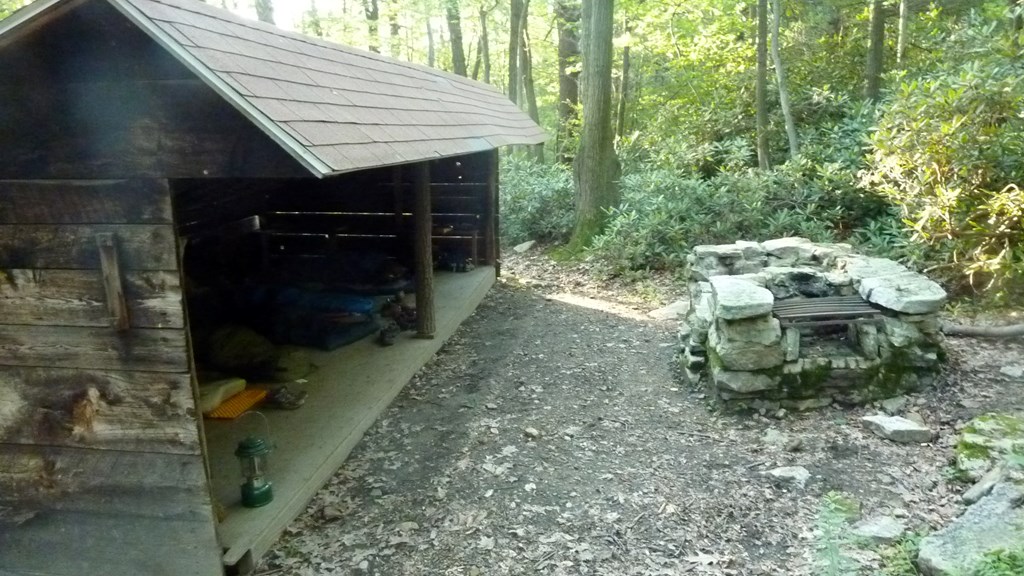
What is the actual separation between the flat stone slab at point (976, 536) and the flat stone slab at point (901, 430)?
1.00m

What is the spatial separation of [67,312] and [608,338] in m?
5.41

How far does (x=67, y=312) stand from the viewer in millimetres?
3182

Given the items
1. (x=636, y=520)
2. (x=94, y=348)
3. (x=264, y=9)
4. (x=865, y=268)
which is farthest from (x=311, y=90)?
(x=264, y=9)

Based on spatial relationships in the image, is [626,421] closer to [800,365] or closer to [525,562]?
[800,365]

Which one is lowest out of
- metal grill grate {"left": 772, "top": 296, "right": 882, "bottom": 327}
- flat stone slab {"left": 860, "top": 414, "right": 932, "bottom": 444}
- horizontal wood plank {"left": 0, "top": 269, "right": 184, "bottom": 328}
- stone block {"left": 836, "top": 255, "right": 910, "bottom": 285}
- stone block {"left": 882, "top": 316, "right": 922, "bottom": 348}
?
flat stone slab {"left": 860, "top": 414, "right": 932, "bottom": 444}

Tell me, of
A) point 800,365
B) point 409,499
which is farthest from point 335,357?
point 800,365

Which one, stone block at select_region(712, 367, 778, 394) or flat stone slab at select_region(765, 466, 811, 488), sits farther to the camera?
stone block at select_region(712, 367, 778, 394)

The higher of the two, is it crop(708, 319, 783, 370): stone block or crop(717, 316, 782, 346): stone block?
crop(717, 316, 782, 346): stone block

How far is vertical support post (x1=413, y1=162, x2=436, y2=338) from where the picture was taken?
6.28 metres

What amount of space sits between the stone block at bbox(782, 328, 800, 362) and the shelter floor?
3254 mm

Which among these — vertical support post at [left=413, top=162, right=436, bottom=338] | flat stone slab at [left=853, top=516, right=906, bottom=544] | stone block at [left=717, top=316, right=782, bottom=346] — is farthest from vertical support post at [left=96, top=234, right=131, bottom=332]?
stone block at [left=717, top=316, right=782, bottom=346]

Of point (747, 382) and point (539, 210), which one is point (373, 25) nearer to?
point (539, 210)

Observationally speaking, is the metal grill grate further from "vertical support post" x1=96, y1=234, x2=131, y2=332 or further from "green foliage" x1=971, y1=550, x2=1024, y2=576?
"vertical support post" x1=96, y1=234, x2=131, y2=332

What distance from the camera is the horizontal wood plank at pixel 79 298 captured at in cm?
308
